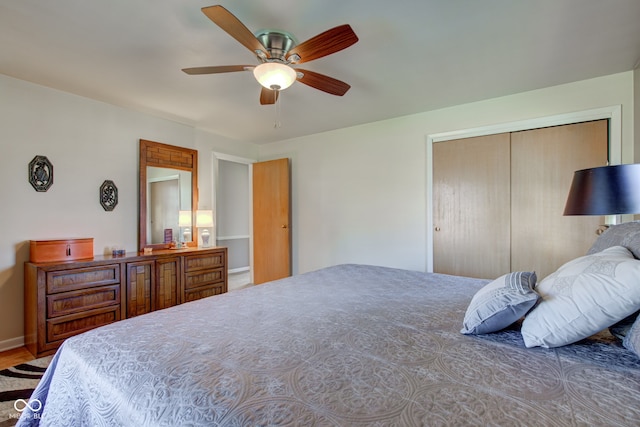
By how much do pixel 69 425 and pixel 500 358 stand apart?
1.46 metres

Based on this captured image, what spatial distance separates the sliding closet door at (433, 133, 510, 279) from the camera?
319 cm

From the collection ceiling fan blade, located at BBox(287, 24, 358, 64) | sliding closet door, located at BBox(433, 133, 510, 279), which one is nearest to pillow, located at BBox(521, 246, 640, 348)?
ceiling fan blade, located at BBox(287, 24, 358, 64)

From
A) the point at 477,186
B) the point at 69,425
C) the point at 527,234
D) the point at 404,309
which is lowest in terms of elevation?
the point at 69,425

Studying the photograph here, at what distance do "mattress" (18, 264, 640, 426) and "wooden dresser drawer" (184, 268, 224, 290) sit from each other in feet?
7.10

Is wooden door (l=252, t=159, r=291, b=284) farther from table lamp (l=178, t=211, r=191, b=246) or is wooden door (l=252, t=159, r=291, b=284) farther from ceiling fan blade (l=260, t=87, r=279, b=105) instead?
ceiling fan blade (l=260, t=87, r=279, b=105)

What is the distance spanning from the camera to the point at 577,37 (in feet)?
6.86

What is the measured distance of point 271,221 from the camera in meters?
4.76

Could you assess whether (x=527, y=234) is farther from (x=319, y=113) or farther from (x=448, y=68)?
(x=319, y=113)

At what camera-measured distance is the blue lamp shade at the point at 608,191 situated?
1.53 meters

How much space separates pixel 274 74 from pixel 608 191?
2031 millimetres

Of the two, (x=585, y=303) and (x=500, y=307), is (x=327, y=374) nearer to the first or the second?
(x=500, y=307)

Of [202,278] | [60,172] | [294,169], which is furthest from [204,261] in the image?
[294,169]

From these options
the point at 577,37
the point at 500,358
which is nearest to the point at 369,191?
the point at 577,37

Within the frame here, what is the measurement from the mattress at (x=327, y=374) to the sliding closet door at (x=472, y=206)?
2.20m
